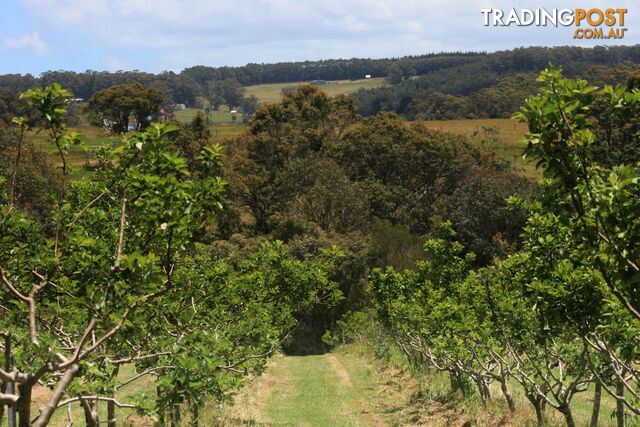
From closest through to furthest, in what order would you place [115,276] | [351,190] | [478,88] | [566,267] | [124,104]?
1. [115,276]
2. [566,267]
3. [351,190]
4. [124,104]
5. [478,88]

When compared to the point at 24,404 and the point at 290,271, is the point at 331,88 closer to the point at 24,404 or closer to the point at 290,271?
the point at 290,271

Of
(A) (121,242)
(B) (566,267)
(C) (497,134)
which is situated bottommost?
(C) (497,134)

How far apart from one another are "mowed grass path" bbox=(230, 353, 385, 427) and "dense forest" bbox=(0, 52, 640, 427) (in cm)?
188

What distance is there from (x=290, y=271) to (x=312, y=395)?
10.7 m

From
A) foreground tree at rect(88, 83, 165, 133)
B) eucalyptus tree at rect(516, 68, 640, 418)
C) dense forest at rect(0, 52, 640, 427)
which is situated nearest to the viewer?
eucalyptus tree at rect(516, 68, 640, 418)

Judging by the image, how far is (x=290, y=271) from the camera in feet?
40.7

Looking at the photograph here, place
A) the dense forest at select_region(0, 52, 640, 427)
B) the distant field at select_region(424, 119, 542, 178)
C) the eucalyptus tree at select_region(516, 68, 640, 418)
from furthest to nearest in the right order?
1. the distant field at select_region(424, 119, 542, 178)
2. the dense forest at select_region(0, 52, 640, 427)
3. the eucalyptus tree at select_region(516, 68, 640, 418)

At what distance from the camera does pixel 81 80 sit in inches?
5758

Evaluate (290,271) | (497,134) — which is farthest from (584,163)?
(497,134)

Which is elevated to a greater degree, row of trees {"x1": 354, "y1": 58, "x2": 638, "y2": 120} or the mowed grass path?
row of trees {"x1": 354, "y1": 58, "x2": 638, "y2": 120}

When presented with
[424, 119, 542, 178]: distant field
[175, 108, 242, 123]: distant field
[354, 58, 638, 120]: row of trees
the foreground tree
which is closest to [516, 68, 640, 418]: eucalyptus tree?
[424, 119, 542, 178]: distant field

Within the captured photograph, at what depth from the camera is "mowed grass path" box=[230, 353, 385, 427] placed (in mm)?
18375

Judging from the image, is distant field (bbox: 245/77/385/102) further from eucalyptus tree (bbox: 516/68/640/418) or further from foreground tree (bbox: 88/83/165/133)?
eucalyptus tree (bbox: 516/68/640/418)

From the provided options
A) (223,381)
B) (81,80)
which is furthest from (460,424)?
(81,80)
